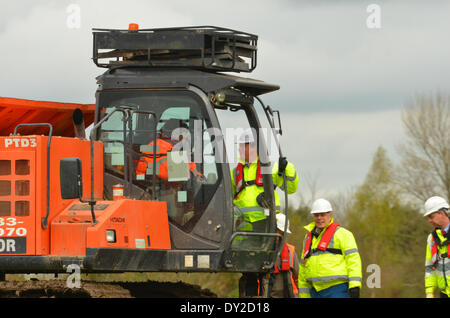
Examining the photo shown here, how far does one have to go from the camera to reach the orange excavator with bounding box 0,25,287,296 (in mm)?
9938

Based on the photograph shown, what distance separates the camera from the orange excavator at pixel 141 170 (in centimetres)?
994

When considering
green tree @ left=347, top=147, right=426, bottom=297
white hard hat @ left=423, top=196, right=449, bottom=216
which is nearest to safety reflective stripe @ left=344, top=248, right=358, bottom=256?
white hard hat @ left=423, top=196, right=449, bottom=216

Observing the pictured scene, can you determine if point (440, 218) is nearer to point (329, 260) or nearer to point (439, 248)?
point (439, 248)

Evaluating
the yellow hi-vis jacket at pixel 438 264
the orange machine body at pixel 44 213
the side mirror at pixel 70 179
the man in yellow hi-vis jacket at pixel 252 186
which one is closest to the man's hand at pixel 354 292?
the yellow hi-vis jacket at pixel 438 264

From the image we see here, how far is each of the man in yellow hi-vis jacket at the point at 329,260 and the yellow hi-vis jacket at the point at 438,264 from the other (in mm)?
788

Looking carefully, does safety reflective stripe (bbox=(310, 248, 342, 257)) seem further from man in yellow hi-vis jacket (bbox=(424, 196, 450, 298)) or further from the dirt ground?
the dirt ground

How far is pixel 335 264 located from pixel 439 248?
1187 mm

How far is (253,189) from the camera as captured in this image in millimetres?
11703

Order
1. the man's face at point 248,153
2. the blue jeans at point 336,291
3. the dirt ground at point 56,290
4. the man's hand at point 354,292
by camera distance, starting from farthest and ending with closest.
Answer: the man's face at point 248,153
the blue jeans at point 336,291
the man's hand at point 354,292
the dirt ground at point 56,290

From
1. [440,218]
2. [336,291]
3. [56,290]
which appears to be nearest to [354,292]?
[336,291]

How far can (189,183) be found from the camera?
10.8m

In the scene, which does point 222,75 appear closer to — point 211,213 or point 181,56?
point 181,56

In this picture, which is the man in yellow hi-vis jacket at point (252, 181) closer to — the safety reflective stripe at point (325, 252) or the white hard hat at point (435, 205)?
the safety reflective stripe at point (325, 252)

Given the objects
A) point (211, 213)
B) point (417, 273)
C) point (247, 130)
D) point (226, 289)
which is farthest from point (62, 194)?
point (417, 273)
